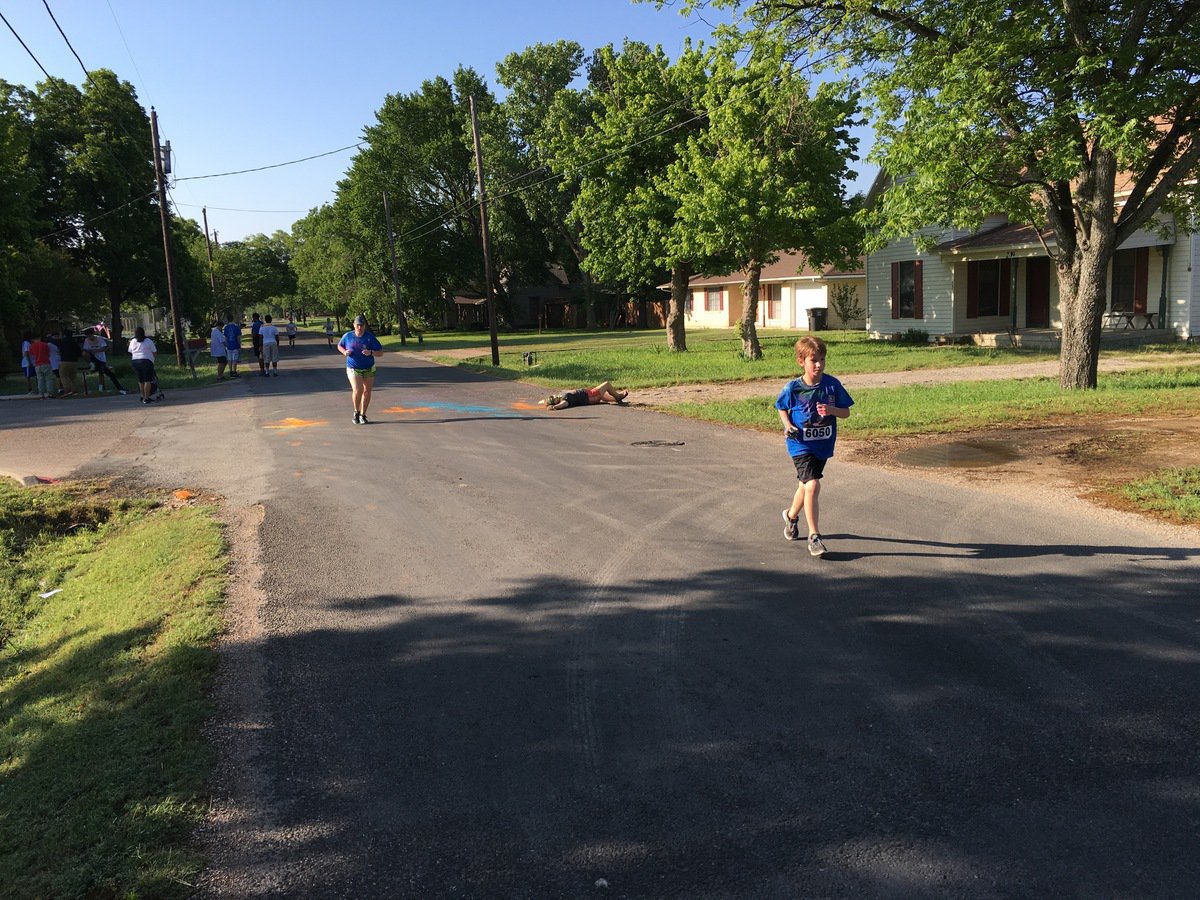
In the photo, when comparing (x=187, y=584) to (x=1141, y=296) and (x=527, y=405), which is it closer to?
(x=527, y=405)

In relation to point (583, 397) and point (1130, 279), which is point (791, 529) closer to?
point (583, 397)

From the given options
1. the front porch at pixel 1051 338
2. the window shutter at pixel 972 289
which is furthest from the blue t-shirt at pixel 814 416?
the window shutter at pixel 972 289

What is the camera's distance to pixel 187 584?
604cm

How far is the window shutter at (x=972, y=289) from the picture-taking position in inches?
1141

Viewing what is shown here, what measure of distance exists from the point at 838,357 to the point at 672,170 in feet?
24.5

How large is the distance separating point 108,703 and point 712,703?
9.94ft

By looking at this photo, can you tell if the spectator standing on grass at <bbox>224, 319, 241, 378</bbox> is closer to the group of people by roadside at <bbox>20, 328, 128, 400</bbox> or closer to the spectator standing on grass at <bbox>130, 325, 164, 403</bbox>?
the group of people by roadside at <bbox>20, 328, 128, 400</bbox>

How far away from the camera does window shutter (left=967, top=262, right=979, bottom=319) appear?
95.0ft

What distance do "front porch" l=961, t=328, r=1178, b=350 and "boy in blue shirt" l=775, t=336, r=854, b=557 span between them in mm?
18530

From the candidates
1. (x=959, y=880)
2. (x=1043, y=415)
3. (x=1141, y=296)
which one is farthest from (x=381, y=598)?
(x=1141, y=296)

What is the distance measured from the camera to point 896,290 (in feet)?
103

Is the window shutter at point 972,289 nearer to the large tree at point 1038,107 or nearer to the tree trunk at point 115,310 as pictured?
the large tree at point 1038,107

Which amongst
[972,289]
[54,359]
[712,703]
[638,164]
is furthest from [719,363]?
[712,703]

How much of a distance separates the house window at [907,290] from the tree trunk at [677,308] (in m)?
7.88
